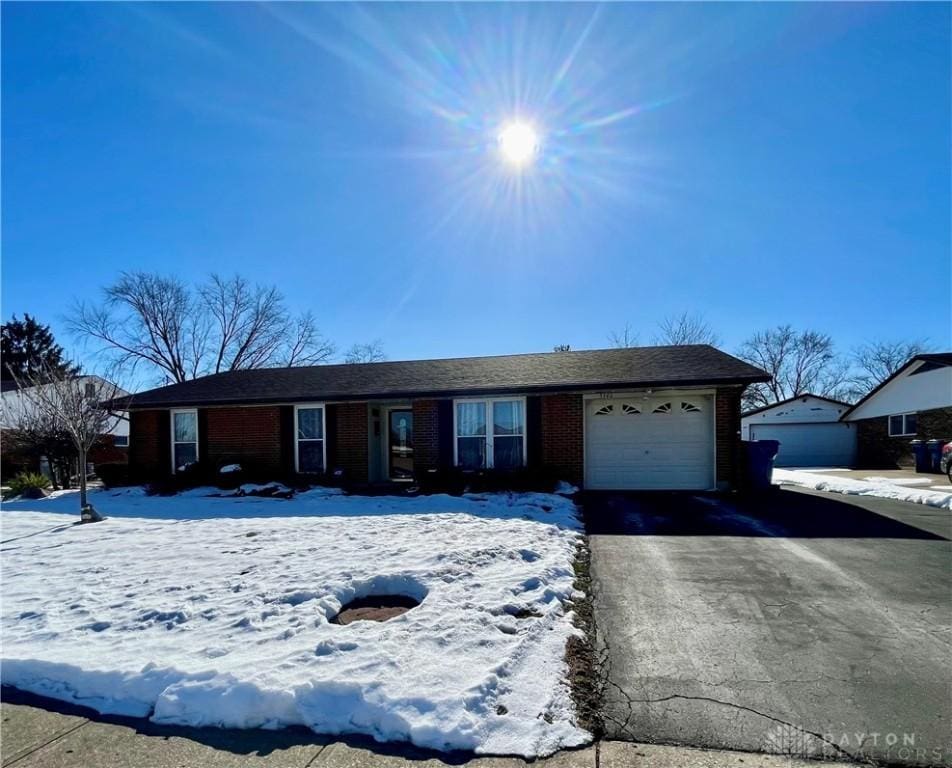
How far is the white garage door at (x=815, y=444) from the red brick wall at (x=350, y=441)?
20.4 metres

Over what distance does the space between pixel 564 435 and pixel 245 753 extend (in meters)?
9.80

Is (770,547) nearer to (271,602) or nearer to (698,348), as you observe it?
(271,602)

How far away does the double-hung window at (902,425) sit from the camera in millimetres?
20734

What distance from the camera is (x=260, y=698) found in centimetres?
313

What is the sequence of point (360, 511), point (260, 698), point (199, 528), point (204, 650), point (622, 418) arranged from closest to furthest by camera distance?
point (260, 698), point (204, 650), point (199, 528), point (360, 511), point (622, 418)

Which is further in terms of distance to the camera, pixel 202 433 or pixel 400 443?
pixel 400 443

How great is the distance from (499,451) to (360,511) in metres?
3.92

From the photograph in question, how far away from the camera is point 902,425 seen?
840 inches

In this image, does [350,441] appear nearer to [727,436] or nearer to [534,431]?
[534,431]

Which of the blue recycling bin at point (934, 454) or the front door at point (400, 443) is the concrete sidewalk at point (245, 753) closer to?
the front door at point (400, 443)

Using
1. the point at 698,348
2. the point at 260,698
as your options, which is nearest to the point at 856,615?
the point at 260,698

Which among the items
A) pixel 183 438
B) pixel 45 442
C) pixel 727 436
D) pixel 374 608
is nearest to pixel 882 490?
pixel 727 436

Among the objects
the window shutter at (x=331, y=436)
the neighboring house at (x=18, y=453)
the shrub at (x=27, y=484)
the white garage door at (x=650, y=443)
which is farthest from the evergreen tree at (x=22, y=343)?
the white garage door at (x=650, y=443)

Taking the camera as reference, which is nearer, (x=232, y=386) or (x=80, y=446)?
(x=80, y=446)
